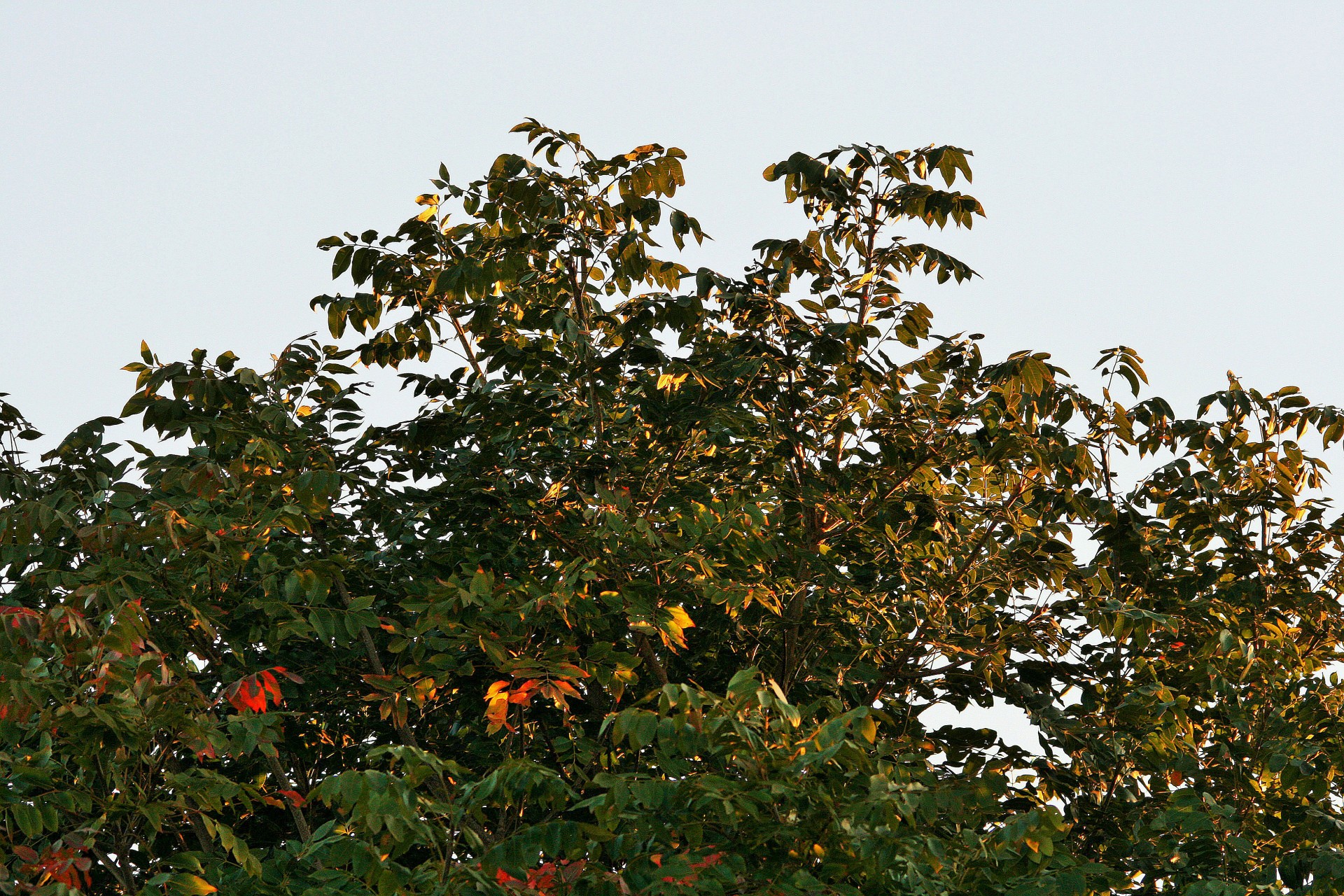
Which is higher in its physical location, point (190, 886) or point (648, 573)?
point (648, 573)

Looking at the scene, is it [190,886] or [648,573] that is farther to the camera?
[648,573]

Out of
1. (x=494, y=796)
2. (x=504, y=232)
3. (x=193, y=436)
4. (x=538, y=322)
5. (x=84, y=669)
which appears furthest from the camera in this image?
(x=504, y=232)

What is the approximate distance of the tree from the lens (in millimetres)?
5707

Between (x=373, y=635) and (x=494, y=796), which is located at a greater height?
(x=373, y=635)

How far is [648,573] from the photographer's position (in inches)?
270

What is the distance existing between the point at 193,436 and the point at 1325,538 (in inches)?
238

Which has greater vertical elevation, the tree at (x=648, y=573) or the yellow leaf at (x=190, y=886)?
the tree at (x=648, y=573)

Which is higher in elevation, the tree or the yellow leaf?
the tree

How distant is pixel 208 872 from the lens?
17.8 ft

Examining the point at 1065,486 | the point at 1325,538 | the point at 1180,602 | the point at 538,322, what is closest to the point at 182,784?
the point at 538,322

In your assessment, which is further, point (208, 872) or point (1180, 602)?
point (1180, 602)

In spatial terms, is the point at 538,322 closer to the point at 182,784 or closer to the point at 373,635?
the point at 373,635

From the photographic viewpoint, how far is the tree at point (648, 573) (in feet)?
18.7

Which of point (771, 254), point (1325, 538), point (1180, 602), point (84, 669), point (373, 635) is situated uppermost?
point (771, 254)
